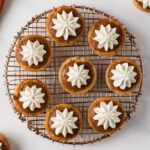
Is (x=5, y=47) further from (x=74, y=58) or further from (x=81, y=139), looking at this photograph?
(x=81, y=139)

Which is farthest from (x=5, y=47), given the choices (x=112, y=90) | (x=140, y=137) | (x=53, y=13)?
(x=140, y=137)

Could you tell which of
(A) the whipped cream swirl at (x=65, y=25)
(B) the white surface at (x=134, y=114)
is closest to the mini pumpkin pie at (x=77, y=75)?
(A) the whipped cream swirl at (x=65, y=25)

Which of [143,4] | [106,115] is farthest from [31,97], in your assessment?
[143,4]

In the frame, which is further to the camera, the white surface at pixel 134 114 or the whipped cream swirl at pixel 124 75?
the white surface at pixel 134 114

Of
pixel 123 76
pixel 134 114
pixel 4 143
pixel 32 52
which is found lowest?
pixel 4 143

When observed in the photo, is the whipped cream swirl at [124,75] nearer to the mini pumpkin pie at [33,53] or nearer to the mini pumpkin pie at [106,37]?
the mini pumpkin pie at [106,37]

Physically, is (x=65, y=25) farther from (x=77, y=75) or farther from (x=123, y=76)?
(x=123, y=76)
